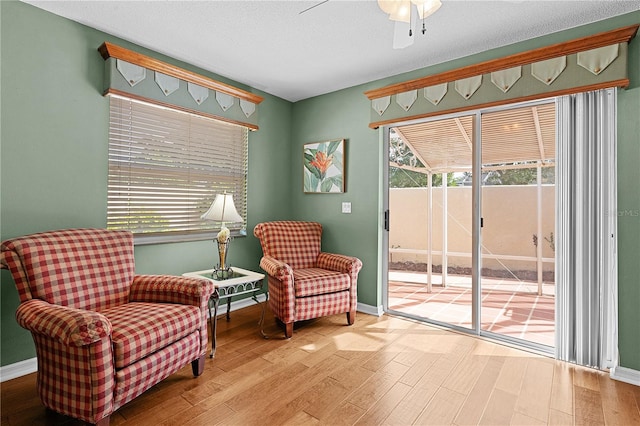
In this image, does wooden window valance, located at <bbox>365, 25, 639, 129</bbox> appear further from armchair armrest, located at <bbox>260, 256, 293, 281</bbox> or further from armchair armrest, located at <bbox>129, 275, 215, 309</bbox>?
armchair armrest, located at <bbox>129, 275, 215, 309</bbox>

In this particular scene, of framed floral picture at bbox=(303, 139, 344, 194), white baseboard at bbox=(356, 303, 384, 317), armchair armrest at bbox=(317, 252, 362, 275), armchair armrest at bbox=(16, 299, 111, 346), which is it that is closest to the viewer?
armchair armrest at bbox=(16, 299, 111, 346)

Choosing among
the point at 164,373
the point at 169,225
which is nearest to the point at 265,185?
the point at 169,225

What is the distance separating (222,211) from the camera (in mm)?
2889

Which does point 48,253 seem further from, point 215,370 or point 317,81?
point 317,81

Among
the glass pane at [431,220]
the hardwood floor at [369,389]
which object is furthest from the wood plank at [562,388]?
the glass pane at [431,220]

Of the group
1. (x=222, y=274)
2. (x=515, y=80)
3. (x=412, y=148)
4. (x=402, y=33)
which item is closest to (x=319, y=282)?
(x=222, y=274)

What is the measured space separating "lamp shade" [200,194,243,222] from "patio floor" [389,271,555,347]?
1835mm

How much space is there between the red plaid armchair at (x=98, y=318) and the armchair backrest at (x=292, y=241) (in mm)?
1207

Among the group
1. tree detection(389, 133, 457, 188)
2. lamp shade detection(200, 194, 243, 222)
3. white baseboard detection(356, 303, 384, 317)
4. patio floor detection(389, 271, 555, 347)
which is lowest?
white baseboard detection(356, 303, 384, 317)

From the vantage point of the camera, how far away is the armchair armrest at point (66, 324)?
1.48 meters

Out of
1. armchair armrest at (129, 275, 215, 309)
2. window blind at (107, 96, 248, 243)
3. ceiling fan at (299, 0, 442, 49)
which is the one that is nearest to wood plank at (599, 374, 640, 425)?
ceiling fan at (299, 0, 442, 49)

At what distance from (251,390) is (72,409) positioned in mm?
906

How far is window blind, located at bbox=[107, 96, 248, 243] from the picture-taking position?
2.72 metres

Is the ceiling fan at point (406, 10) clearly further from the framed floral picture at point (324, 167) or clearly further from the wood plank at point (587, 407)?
the wood plank at point (587, 407)
